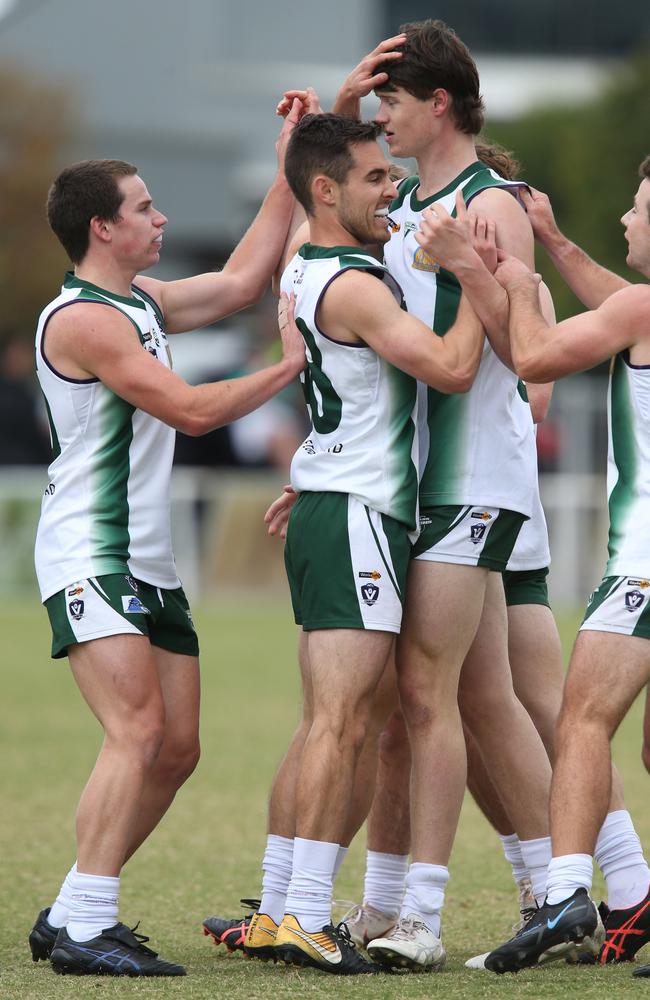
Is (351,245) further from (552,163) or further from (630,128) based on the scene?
(552,163)

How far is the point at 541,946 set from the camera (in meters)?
4.90

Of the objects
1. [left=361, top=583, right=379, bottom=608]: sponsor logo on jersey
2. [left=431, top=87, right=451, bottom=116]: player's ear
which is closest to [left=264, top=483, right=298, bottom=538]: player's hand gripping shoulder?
[left=361, top=583, right=379, bottom=608]: sponsor logo on jersey

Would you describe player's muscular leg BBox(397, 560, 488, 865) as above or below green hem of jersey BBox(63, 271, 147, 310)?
below

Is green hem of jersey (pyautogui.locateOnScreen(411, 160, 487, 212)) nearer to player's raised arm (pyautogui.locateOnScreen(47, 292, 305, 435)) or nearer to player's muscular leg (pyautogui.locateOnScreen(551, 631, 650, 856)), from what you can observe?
→ player's raised arm (pyautogui.locateOnScreen(47, 292, 305, 435))

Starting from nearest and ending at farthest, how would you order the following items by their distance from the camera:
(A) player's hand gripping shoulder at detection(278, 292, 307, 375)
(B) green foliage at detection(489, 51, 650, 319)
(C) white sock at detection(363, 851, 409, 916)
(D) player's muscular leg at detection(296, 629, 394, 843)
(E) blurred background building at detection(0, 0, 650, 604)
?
(D) player's muscular leg at detection(296, 629, 394, 843) < (A) player's hand gripping shoulder at detection(278, 292, 307, 375) < (C) white sock at detection(363, 851, 409, 916) < (E) blurred background building at detection(0, 0, 650, 604) < (B) green foliage at detection(489, 51, 650, 319)

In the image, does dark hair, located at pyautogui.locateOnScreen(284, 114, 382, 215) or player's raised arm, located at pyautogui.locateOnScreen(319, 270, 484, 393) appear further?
dark hair, located at pyautogui.locateOnScreen(284, 114, 382, 215)

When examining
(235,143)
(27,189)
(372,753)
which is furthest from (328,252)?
(235,143)

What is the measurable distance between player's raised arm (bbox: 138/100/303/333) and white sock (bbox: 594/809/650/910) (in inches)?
88.4

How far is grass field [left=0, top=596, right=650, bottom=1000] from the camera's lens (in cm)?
489

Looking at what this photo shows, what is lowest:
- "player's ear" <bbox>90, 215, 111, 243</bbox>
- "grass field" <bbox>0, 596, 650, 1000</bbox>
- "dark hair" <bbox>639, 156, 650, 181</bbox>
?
"grass field" <bbox>0, 596, 650, 1000</bbox>

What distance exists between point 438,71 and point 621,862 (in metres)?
→ 2.65

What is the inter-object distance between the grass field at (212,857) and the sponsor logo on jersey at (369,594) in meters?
1.12

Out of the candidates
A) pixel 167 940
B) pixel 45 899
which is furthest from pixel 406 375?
pixel 45 899

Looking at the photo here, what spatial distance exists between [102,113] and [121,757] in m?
50.3
